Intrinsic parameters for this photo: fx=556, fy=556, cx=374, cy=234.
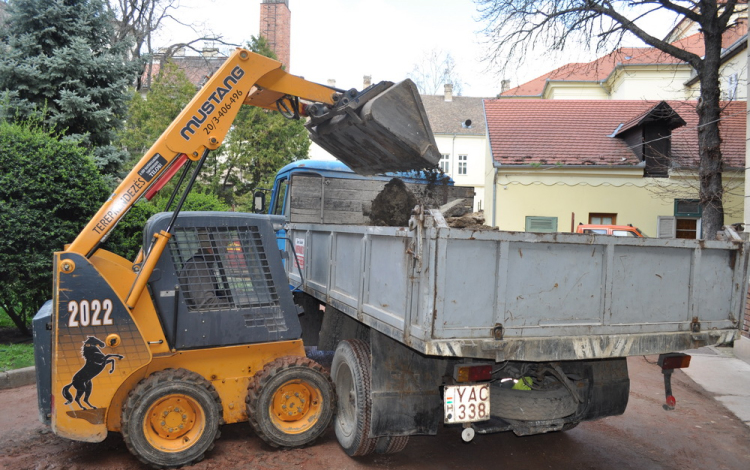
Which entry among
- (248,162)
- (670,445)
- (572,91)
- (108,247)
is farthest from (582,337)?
(572,91)

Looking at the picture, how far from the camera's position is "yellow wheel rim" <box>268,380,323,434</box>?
464 cm

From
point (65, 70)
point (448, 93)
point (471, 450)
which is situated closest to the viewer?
A: point (471, 450)

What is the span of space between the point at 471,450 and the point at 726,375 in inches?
218

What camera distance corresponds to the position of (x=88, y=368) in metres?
4.06

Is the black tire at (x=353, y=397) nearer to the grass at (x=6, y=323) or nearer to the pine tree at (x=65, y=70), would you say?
the grass at (x=6, y=323)

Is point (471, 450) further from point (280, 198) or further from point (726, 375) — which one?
point (726, 375)

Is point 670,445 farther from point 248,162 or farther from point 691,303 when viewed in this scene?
point 248,162

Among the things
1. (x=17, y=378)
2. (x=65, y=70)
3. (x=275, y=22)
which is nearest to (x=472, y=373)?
(x=17, y=378)

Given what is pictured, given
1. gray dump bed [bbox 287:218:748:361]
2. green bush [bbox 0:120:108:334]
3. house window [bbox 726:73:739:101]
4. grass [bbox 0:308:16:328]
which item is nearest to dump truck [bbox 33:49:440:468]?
gray dump bed [bbox 287:218:748:361]

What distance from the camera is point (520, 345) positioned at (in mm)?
3611

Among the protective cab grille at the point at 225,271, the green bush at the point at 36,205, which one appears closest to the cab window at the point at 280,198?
the green bush at the point at 36,205

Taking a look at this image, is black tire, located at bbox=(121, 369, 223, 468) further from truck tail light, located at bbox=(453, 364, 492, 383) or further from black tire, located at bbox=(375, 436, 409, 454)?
truck tail light, located at bbox=(453, 364, 492, 383)

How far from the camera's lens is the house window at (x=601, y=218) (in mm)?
17516

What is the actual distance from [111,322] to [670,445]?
502cm
